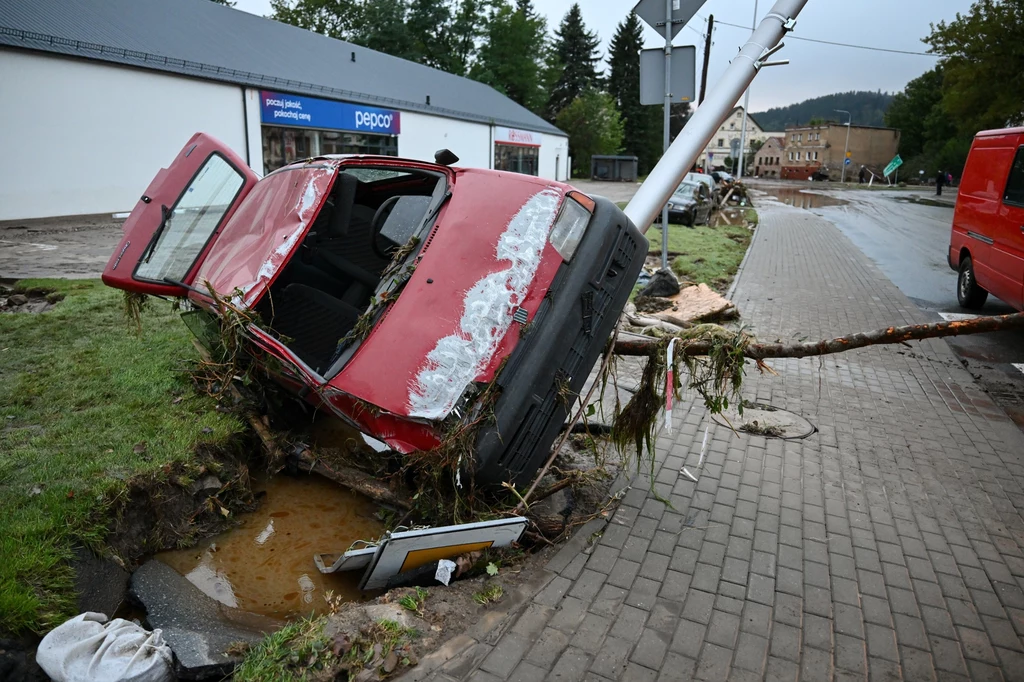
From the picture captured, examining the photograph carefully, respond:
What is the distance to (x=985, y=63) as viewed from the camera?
33.8 metres

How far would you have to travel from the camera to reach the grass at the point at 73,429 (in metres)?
3.10

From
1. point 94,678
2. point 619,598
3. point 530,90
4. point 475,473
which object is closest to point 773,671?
point 619,598

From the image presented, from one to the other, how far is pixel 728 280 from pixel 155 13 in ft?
71.3

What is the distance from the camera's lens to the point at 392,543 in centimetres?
302

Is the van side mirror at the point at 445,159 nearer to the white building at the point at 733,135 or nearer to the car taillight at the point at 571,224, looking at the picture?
the car taillight at the point at 571,224

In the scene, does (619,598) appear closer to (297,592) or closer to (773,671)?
(773,671)

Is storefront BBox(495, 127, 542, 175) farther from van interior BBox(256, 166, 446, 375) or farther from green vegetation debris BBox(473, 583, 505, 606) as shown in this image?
green vegetation debris BBox(473, 583, 505, 606)

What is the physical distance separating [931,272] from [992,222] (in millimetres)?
4972

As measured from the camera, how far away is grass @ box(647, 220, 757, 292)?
1107 centimetres

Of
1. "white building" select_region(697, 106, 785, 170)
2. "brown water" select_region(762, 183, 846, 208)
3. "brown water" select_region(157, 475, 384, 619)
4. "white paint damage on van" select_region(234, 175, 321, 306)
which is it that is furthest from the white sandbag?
"white building" select_region(697, 106, 785, 170)

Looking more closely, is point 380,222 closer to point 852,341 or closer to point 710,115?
point 852,341

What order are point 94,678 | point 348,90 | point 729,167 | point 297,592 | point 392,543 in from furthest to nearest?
point 729,167 → point 348,90 → point 297,592 → point 392,543 → point 94,678

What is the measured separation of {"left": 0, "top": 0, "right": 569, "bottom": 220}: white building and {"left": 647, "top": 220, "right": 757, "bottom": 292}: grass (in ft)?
48.4

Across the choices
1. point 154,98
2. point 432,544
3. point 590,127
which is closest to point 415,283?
point 432,544
